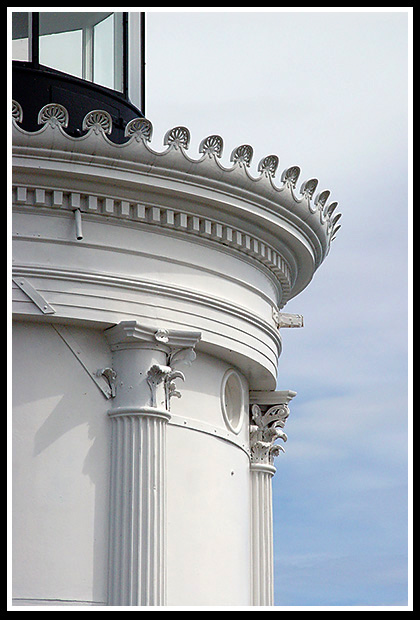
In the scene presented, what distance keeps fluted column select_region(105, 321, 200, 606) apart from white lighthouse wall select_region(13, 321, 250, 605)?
13 cm

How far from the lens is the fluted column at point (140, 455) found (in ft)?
41.9

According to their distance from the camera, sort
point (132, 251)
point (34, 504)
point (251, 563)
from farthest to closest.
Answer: point (251, 563) < point (132, 251) < point (34, 504)

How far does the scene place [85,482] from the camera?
13.0 m

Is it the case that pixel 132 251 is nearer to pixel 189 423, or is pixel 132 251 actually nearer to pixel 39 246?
pixel 39 246

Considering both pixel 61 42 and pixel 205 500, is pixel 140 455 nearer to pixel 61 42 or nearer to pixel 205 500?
pixel 205 500

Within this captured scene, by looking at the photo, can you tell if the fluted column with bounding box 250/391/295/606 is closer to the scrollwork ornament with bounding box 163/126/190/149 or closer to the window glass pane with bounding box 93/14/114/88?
the scrollwork ornament with bounding box 163/126/190/149

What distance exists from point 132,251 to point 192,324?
3.46 feet

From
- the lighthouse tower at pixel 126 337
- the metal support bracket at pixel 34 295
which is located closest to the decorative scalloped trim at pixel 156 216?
the lighthouse tower at pixel 126 337

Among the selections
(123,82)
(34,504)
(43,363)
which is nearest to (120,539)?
(34,504)

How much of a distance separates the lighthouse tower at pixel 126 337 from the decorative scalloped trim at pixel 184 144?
0.06ft

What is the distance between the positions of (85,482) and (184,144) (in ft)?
12.1

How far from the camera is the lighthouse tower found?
12812 millimetres

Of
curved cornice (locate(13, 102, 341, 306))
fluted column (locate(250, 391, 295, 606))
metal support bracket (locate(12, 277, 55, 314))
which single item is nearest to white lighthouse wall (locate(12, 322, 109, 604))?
metal support bracket (locate(12, 277, 55, 314))

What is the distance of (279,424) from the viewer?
15711mm
